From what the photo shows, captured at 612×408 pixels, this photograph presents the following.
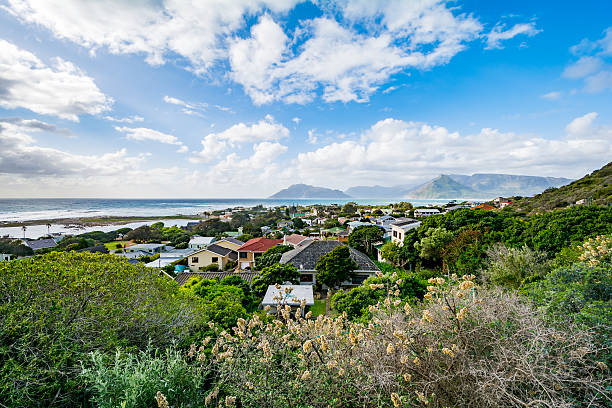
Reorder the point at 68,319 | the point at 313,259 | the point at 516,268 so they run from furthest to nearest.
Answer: the point at 313,259
the point at 516,268
the point at 68,319

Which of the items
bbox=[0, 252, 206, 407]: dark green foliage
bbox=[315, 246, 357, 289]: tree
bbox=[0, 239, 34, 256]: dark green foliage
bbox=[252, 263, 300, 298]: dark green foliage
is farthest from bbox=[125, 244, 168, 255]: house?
bbox=[0, 252, 206, 407]: dark green foliage

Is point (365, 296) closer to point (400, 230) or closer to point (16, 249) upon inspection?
point (400, 230)

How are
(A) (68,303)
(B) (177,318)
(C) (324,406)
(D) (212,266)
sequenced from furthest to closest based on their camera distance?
(D) (212,266) < (B) (177,318) < (A) (68,303) < (C) (324,406)

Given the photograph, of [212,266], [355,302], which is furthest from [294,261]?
[212,266]

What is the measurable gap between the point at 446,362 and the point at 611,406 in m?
1.38

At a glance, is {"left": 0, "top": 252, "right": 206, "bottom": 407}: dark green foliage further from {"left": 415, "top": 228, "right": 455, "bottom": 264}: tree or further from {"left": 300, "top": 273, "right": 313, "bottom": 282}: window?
{"left": 415, "top": 228, "right": 455, "bottom": 264}: tree

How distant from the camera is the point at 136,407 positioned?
98.2 inches

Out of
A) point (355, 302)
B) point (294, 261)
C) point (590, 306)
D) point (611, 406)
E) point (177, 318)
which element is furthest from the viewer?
point (294, 261)

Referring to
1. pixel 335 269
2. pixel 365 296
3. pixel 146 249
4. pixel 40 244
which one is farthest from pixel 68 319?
pixel 40 244

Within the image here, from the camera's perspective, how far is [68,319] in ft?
12.0

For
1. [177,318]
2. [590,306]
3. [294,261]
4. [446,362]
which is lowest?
[294,261]

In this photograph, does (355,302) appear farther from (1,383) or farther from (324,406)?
(1,383)

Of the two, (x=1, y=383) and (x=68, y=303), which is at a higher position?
(x=68, y=303)

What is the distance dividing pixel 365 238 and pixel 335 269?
15.4m
